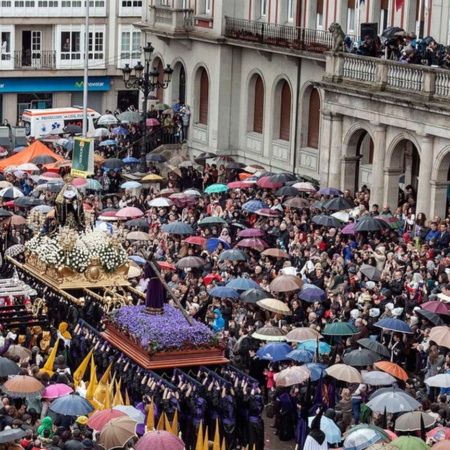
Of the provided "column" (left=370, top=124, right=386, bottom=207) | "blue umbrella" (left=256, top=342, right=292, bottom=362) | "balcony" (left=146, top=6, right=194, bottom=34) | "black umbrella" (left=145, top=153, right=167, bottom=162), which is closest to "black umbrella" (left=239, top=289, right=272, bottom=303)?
"blue umbrella" (left=256, top=342, right=292, bottom=362)

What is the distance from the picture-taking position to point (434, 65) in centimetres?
4003

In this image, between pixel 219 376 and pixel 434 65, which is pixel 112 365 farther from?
pixel 434 65

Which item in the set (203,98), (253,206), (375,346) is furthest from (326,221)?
(203,98)

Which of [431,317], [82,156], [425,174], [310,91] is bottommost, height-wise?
[431,317]

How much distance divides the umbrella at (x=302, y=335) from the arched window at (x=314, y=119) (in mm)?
18802

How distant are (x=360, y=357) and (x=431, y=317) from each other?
261cm

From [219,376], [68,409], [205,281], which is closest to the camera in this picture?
[68,409]

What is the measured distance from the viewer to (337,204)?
134ft

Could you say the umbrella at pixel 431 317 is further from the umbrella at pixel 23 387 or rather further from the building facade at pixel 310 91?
the building facade at pixel 310 91

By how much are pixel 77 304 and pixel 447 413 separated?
31.2ft

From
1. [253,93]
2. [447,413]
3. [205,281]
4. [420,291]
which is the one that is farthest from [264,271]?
[253,93]

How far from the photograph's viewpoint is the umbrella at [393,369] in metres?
28.8

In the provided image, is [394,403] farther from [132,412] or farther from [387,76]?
[387,76]

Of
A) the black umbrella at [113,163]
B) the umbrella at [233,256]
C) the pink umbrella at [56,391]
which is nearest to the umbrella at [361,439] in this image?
the pink umbrella at [56,391]
